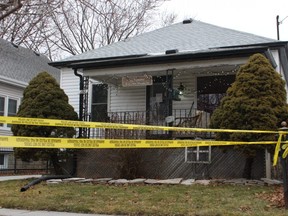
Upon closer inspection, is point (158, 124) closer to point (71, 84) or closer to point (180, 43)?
point (180, 43)

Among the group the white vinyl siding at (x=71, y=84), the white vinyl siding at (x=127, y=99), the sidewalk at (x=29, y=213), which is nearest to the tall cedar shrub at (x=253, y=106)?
the sidewalk at (x=29, y=213)

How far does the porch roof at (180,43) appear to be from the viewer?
42.9ft

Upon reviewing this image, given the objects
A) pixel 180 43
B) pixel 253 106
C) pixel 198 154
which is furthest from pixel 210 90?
pixel 253 106

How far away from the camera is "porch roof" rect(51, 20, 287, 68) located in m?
13.1

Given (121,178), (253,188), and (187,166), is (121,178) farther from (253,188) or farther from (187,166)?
(253,188)

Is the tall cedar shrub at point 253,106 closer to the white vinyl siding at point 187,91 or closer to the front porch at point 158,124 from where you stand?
the front porch at point 158,124

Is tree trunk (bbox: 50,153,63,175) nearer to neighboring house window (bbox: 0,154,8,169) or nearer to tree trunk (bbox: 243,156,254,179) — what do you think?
tree trunk (bbox: 243,156,254,179)

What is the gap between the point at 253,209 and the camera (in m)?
6.60

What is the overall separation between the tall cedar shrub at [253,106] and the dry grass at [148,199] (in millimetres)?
1195

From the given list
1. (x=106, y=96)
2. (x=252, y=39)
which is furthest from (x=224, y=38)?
(x=106, y=96)

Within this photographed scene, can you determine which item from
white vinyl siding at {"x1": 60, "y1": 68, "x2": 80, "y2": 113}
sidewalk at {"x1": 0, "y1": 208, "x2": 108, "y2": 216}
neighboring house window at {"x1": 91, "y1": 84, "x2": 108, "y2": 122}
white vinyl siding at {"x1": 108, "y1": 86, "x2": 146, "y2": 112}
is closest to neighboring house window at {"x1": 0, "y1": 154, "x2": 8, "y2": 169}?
white vinyl siding at {"x1": 60, "y1": 68, "x2": 80, "y2": 113}

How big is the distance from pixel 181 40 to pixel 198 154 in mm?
6111

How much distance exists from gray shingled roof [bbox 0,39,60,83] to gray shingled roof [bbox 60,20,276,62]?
19.5 ft

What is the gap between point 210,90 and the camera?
15461mm
